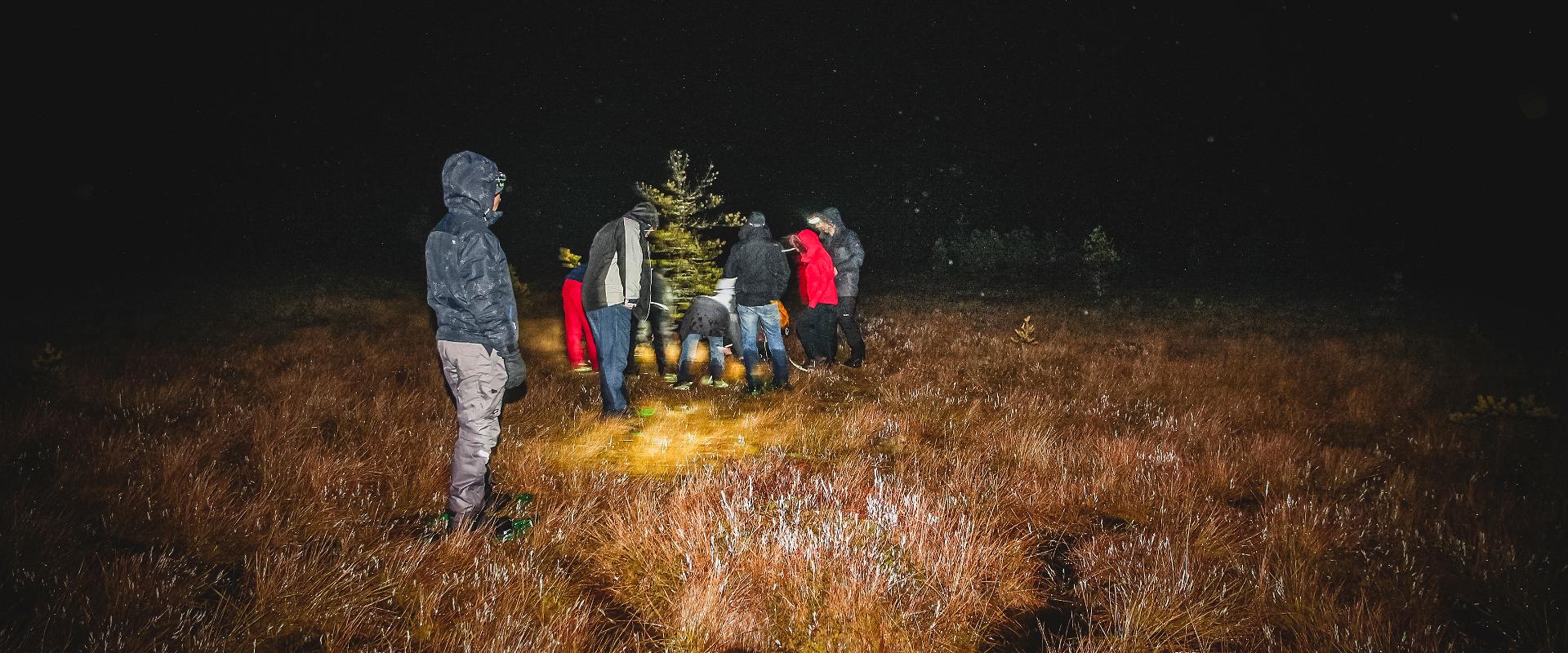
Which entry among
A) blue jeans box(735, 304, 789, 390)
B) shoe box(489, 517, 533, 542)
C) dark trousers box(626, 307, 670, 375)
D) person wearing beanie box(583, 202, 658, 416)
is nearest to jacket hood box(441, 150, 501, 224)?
shoe box(489, 517, 533, 542)

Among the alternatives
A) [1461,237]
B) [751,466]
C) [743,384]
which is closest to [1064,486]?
[751,466]

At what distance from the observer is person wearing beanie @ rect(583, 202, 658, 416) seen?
4766mm

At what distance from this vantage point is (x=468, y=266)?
273 centimetres

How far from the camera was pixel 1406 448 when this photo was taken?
4.58 m

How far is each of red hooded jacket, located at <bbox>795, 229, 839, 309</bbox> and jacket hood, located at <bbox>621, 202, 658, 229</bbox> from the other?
2.38 metres

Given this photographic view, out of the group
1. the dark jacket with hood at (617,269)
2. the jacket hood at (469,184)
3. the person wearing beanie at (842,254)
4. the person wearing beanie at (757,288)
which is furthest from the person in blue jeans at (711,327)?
the jacket hood at (469,184)

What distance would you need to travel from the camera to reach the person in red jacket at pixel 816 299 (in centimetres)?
712

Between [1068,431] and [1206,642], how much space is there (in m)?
2.77

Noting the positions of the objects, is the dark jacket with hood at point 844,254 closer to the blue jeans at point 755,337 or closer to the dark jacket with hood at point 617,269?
the blue jeans at point 755,337

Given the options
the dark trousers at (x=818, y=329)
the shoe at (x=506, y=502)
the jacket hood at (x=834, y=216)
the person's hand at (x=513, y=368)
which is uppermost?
the jacket hood at (x=834, y=216)

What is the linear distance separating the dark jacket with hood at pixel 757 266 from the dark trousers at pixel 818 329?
4.90ft

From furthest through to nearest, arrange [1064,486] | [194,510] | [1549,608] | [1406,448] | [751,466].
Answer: [1406,448]
[751,466]
[1064,486]
[194,510]
[1549,608]

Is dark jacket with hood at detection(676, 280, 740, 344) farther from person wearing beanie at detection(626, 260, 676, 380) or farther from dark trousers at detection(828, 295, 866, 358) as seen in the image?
dark trousers at detection(828, 295, 866, 358)

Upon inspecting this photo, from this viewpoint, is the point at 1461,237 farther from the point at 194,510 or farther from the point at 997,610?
the point at 194,510
